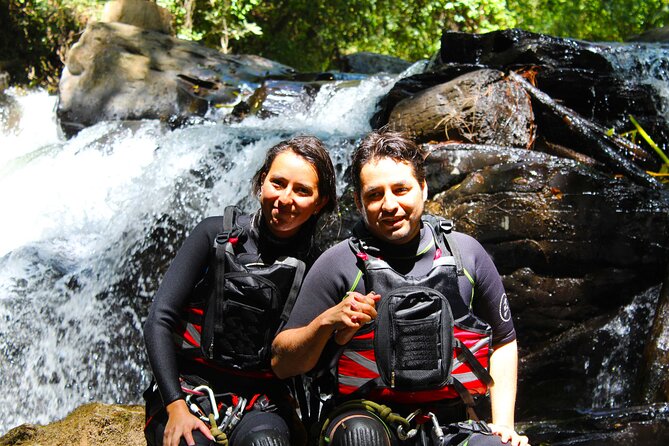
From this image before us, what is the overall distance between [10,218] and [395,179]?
5164mm

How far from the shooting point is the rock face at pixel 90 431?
2.79 meters

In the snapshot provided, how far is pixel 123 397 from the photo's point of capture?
4.16 meters

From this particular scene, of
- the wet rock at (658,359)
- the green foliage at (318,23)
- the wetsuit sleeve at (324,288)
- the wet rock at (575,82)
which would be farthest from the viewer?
the green foliage at (318,23)

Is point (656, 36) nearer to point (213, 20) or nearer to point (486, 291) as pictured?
point (213, 20)

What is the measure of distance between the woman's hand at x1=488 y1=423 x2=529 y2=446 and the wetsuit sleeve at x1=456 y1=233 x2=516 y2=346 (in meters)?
0.32

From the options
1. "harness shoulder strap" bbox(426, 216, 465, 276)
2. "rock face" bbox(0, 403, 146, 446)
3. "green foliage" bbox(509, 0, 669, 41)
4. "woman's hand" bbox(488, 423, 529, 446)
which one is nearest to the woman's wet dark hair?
"harness shoulder strap" bbox(426, 216, 465, 276)

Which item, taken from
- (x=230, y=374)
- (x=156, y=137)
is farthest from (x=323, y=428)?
(x=156, y=137)

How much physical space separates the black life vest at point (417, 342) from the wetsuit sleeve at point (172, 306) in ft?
1.75

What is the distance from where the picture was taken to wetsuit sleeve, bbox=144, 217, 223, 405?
2150 millimetres

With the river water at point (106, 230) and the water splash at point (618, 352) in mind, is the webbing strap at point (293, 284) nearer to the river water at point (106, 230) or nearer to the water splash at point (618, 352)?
the river water at point (106, 230)

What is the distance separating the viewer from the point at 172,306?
2.25 metres

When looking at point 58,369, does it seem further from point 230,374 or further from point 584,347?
point 584,347

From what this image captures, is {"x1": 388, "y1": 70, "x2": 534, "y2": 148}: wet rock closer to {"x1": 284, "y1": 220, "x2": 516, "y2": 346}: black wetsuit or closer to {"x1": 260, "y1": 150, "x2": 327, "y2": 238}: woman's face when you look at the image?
{"x1": 260, "y1": 150, "x2": 327, "y2": 238}: woman's face

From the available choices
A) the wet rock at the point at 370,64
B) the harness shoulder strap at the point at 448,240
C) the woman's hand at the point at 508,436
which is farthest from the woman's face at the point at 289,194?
the wet rock at the point at 370,64
